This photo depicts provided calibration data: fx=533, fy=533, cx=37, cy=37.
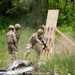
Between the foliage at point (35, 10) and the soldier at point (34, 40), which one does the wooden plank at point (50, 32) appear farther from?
the foliage at point (35, 10)

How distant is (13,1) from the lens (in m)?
39.8

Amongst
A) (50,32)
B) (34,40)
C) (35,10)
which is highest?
(34,40)

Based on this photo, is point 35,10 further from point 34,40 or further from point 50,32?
point 34,40

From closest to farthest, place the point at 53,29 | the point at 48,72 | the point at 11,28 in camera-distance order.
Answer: the point at 48,72 < the point at 11,28 < the point at 53,29

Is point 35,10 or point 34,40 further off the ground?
point 34,40

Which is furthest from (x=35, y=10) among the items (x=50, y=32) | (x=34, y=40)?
(x=34, y=40)

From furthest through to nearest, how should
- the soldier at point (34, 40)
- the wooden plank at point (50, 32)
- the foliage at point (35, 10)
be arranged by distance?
the foliage at point (35, 10) < the wooden plank at point (50, 32) < the soldier at point (34, 40)

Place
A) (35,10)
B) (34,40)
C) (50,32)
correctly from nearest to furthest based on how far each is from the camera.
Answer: (34,40)
(50,32)
(35,10)

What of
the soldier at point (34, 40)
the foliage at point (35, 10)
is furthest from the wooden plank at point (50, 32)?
the foliage at point (35, 10)

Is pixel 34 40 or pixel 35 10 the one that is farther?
pixel 35 10

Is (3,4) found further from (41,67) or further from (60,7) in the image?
(41,67)

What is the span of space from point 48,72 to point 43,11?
2503 centimetres

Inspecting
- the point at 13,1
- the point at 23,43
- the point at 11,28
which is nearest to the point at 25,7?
the point at 13,1

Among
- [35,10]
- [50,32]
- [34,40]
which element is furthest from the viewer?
[35,10]
